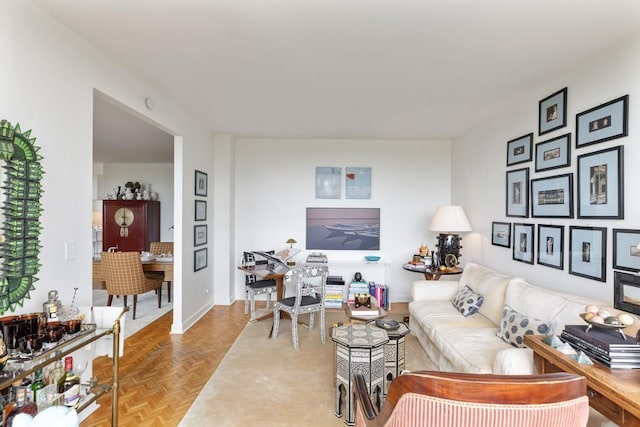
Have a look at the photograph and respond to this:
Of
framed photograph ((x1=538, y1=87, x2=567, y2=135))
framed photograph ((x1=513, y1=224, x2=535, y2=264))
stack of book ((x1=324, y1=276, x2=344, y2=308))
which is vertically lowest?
stack of book ((x1=324, y1=276, x2=344, y2=308))

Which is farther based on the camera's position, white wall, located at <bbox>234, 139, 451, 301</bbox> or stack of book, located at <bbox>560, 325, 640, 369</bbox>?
white wall, located at <bbox>234, 139, 451, 301</bbox>

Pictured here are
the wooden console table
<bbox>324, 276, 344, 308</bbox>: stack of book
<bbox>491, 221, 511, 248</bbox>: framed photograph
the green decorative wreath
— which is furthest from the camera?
<bbox>324, 276, 344, 308</bbox>: stack of book

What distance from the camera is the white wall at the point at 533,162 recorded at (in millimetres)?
2166

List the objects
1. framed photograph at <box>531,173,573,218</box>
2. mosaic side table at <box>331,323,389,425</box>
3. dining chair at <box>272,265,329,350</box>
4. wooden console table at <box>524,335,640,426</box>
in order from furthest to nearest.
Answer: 1. dining chair at <box>272,265,329,350</box>
2. framed photograph at <box>531,173,573,218</box>
3. mosaic side table at <box>331,323,389,425</box>
4. wooden console table at <box>524,335,640,426</box>

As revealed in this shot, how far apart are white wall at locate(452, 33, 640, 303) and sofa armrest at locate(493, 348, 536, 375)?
0.92 m

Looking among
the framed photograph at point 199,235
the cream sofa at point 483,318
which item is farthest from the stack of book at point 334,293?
the framed photograph at point 199,235

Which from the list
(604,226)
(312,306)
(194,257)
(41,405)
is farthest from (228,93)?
(604,226)

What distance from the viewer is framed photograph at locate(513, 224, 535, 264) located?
3193mm

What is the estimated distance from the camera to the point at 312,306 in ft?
11.8

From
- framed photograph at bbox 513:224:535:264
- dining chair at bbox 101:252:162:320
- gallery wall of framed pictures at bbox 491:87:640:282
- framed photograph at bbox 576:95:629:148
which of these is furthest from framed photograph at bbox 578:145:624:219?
dining chair at bbox 101:252:162:320

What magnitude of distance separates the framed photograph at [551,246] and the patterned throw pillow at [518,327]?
25.3 inches

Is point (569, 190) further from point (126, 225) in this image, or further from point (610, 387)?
point (126, 225)

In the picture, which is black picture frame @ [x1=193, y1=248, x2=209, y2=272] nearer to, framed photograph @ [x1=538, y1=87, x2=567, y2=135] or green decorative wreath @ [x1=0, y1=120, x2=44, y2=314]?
green decorative wreath @ [x1=0, y1=120, x2=44, y2=314]

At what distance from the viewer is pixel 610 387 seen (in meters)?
1.37
